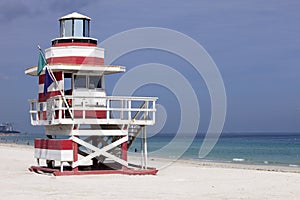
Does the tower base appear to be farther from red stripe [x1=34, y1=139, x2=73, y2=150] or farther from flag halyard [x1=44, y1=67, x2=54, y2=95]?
flag halyard [x1=44, y1=67, x2=54, y2=95]

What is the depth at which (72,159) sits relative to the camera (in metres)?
17.0

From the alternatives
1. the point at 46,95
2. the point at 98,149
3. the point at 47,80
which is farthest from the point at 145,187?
the point at 46,95

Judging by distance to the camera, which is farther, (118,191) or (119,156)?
(119,156)

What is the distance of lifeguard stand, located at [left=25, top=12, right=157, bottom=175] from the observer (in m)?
17.0

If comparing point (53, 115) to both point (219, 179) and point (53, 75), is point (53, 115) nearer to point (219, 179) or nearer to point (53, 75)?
point (53, 75)

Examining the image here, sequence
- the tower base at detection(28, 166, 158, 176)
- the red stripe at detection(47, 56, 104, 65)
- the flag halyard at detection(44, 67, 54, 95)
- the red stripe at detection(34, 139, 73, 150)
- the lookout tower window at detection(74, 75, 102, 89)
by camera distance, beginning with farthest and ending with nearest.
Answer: the lookout tower window at detection(74, 75, 102, 89), the red stripe at detection(47, 56, 104, 65), the flag halyard at detection(44, 67, 54, 95), the red stripe at detection(34, 139, 73, 150), the tower base at detection(28, 166, 158, 176)

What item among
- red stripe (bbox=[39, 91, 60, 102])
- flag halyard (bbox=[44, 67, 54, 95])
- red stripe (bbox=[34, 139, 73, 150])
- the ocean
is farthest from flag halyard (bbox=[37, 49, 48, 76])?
the ocean

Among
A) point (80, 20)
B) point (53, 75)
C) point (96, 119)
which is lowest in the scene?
point (96, 119)

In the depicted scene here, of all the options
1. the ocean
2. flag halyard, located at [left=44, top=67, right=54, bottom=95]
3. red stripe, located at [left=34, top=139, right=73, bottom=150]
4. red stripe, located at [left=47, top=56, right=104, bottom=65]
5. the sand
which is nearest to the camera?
the sand

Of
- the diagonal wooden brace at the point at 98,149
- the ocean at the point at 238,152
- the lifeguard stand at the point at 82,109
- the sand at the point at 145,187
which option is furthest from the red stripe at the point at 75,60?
the ocean at the point at 238,152

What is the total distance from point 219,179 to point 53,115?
5.47m

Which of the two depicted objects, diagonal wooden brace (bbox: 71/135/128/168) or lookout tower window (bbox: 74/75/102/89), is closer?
diagonal wooden brace (bbox: 71/135/128/168)

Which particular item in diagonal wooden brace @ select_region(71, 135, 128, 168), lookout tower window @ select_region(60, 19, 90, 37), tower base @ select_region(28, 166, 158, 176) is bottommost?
tower base @ select_region(28, 166, 158, 176)

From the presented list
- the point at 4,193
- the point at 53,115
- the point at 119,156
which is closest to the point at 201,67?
the point at 119,156
